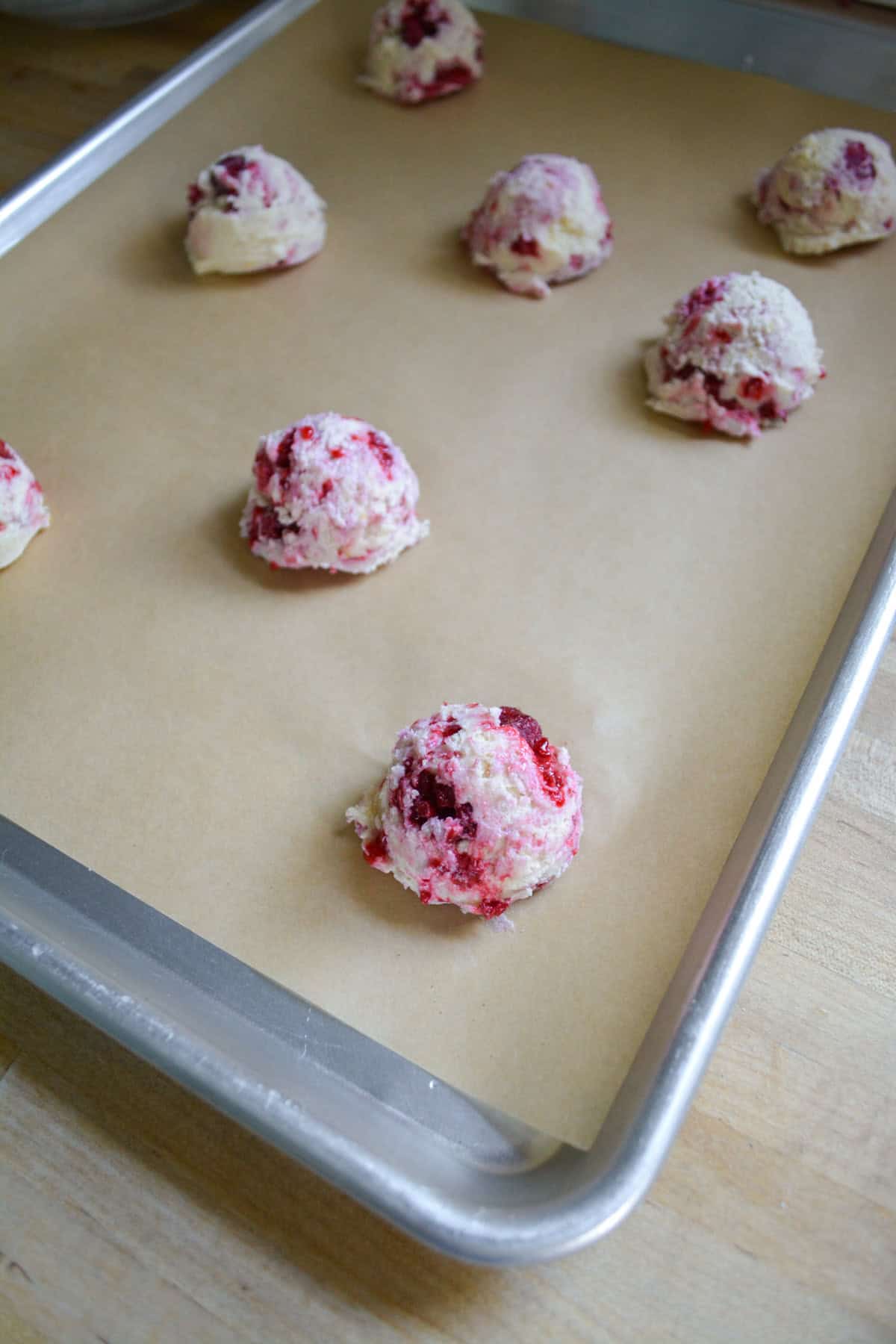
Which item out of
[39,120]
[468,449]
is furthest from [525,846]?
[39,120]

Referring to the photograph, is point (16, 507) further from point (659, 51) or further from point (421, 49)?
point (659, 51)

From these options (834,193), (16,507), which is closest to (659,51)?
(834,193)

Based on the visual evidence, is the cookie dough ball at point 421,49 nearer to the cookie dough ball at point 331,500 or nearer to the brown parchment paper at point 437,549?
the brown parchment paper at point 437,549

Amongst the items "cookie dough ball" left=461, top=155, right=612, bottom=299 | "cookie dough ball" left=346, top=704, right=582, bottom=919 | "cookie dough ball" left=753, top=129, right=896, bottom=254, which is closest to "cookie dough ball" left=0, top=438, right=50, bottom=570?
"cookie dough ball" left=346, top=704, right=582, bottom=919

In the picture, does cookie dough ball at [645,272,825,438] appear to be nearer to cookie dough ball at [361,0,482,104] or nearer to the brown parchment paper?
the brown parchment paper

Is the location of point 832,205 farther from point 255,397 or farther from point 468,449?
point 255,397
